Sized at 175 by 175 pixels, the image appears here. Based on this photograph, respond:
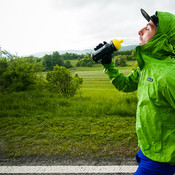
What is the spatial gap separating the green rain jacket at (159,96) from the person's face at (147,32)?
0.23 ft

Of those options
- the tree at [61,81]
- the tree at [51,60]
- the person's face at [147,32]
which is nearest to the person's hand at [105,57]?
the person's face at [147,32]

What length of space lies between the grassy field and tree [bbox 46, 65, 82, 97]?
5.37 meters

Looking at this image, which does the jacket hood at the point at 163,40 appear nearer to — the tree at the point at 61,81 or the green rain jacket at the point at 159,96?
the green rain jacket at the point at 159,96

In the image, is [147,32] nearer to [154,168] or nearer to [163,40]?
[163,40]

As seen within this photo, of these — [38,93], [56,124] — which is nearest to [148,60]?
[56,124]

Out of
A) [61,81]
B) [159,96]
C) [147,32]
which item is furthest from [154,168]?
[61,81]

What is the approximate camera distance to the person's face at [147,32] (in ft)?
4.56

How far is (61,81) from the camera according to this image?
1074 cm

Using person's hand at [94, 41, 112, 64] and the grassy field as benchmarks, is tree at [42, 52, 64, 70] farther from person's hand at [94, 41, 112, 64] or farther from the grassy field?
person's hand at [94, 41, 112, 64]

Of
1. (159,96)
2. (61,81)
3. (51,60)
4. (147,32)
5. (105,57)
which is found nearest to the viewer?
(159,96)

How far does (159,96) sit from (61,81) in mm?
9764

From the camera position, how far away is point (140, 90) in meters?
1.53

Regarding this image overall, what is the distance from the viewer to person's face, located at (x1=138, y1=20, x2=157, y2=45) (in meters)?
1.39

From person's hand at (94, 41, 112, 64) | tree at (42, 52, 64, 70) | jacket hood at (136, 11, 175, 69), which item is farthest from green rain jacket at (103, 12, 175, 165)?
tree at (42, 52, 64, 70)
